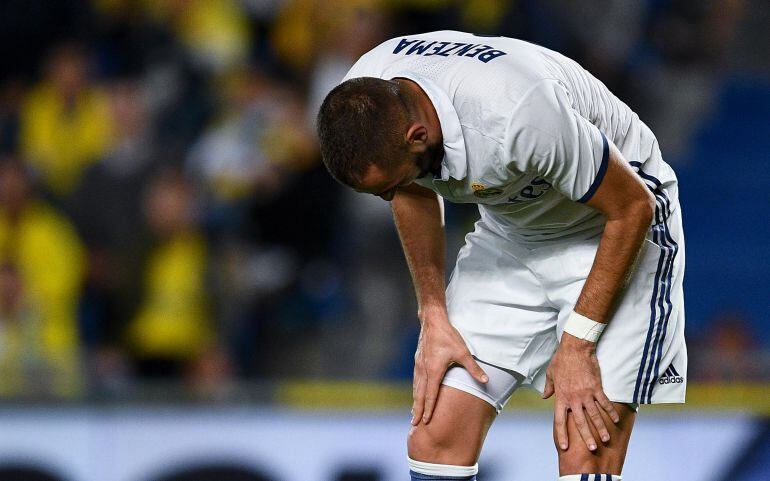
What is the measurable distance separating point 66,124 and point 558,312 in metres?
4.11

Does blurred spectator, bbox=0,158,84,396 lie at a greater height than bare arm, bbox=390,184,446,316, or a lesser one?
greater

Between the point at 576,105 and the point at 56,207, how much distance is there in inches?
149

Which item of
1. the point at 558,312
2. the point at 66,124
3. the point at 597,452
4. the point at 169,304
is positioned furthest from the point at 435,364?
the point at 66,124

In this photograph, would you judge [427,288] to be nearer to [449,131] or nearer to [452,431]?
[452,431]

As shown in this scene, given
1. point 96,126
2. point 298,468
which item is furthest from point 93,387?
point 96,126

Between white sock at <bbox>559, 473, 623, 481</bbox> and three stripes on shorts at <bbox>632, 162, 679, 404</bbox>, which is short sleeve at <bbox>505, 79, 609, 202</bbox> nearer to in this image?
three stripes on shorts at <bbox>632, 162, 679, 404</bbox>

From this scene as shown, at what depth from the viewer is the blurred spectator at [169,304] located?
18.0 ft

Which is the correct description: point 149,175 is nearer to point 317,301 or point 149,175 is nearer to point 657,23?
point 317,301

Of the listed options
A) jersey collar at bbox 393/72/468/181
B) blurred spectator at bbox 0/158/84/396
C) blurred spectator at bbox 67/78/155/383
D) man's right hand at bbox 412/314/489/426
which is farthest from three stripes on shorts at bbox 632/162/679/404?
blurred spectator at bbox 67/78/155/383

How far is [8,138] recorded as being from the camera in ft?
20.6

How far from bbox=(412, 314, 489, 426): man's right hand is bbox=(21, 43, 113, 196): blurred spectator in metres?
3.66

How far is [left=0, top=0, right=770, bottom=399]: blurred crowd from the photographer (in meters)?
5.48

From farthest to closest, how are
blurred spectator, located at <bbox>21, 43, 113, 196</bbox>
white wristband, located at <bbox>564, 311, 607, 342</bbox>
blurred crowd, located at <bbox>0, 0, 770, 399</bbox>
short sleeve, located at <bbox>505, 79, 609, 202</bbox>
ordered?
blurred spectator, located at <bbox>21, 43, 113, 196</bbox>, blurred crowd, located at <bbox>0, 0, 770, 399</bbox>, white wristband, located at <bbox>564, 311, 607, 342</bbox>, short sleeve, located at <bbox>505, 79, 609, 202</bbox>

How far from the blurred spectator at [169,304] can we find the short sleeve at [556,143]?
10.7ft
